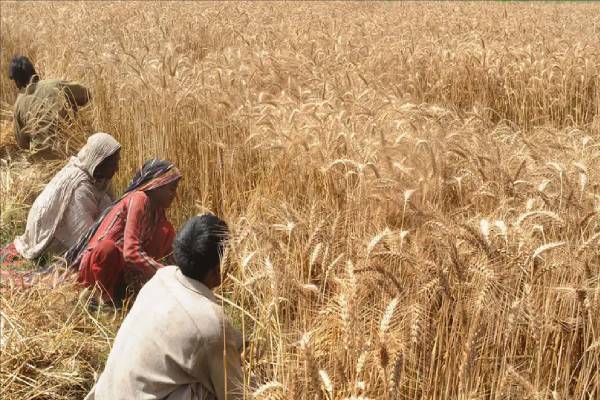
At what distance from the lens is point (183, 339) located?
2328mm

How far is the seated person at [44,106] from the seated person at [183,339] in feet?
12.1

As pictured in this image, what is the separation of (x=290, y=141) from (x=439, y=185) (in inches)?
38.5

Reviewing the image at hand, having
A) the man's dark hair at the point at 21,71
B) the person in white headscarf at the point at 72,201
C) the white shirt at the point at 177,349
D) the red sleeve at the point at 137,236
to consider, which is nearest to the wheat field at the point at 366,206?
the white shirt at the point at 177,349

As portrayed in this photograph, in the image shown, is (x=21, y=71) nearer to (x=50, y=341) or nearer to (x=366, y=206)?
(x=50, y=341)

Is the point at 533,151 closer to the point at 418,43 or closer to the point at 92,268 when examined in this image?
the point at 92,268

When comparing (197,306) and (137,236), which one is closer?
(197,306)

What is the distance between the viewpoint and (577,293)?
212 cm

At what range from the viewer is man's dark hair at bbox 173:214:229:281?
2.47 m

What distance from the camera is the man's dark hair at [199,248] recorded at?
8.12ft

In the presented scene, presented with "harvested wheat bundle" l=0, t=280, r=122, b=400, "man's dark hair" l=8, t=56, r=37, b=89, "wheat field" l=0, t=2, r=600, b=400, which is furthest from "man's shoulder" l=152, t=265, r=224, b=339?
"man's dark hair" l=8, t=56, r=37, b=89

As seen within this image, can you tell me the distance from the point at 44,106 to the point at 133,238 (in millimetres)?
2600

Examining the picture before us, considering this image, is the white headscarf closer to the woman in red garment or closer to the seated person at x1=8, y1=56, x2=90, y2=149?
the woman in red garment

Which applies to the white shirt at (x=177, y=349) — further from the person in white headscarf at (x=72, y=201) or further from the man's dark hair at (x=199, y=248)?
the person in white headscarf at (x=72, y=201)

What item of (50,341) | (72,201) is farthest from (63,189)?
(50,341)
